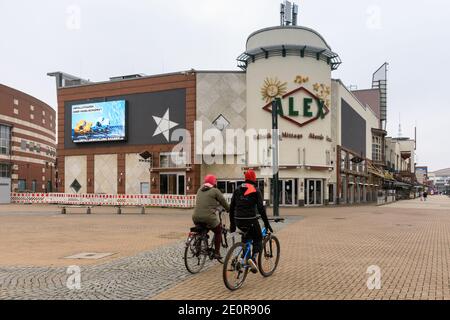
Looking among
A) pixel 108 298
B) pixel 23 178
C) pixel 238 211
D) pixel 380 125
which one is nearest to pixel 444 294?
pixel 238 211

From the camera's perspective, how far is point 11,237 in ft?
44.7

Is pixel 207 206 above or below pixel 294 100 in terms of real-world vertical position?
below

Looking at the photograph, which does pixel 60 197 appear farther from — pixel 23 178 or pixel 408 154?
pixel 408 154

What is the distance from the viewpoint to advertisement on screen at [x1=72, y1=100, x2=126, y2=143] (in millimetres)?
39969

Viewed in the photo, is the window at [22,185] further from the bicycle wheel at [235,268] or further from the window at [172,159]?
the bicycle wheel at [235,268]

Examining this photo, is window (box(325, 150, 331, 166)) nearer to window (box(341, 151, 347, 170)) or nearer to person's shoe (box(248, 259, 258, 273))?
window (box(341, 151, 347, 170))

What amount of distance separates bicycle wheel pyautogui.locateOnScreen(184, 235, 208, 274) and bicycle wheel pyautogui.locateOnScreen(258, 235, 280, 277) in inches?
47.5

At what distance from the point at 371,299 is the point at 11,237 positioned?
1170 centimetres

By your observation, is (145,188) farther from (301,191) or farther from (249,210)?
(249,210)

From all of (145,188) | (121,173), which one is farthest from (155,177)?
(121,173)

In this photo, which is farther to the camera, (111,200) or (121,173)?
(121,173)

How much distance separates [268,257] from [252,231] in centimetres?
108

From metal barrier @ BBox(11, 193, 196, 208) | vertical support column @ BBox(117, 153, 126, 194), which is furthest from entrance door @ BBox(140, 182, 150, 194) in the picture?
metal barrier @ BBox(11, 193, 196, 208)

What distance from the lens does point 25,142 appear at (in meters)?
76.9
